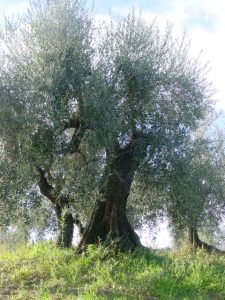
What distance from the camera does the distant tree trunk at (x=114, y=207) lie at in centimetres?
1773

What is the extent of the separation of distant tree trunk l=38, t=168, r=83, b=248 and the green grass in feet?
6.32

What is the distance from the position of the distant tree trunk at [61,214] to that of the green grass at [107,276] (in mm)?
1926

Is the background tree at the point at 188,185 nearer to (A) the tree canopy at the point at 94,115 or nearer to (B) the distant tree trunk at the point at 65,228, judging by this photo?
(A) the tree canopy at the point at 94,115

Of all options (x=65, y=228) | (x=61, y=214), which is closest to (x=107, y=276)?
(x=61, y=214)

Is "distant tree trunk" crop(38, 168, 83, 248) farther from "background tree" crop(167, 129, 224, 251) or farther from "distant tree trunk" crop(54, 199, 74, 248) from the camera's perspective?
→ "background tree" crop(167, 129, 224, 251)

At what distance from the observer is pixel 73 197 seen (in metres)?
16.2

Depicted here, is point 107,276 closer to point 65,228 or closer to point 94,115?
point 94,115

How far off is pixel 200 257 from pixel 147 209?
15.7 feet

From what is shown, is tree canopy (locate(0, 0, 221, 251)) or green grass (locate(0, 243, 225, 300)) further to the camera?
tree canopy (locate(0, 0, 221, 251))

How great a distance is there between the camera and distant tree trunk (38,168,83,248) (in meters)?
18.1

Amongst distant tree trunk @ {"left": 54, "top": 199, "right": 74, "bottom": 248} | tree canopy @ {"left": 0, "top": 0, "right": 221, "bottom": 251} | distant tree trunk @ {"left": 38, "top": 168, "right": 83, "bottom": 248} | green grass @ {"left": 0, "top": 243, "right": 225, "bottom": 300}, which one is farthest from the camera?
distant tree trunk @ {"left": 54, "top": 199, "right": 74, "bottom": 248}

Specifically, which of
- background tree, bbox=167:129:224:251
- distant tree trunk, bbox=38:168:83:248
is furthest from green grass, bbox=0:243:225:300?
background tree, bbox=167:129:224:251

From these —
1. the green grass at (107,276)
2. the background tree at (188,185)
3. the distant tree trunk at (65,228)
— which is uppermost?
the background tree at (188,185)

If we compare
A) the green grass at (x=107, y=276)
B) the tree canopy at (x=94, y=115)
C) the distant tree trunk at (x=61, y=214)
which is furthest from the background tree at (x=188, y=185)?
the distant tree trunk at (x=61, y=214)
